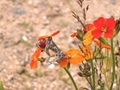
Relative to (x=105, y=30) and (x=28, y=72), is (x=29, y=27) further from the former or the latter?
(x=105, y=30)

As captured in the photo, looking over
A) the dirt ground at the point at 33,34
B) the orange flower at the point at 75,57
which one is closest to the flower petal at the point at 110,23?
the orange flower at the point at 75,57

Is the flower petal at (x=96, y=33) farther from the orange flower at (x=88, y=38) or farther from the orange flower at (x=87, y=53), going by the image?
the orange flower at (x=87, y=53)

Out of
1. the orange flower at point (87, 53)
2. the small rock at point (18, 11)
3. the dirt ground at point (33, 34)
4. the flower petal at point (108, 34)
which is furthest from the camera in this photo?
the small rock at point (18, 11)

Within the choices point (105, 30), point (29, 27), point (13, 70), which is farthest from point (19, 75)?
point (105, 30)

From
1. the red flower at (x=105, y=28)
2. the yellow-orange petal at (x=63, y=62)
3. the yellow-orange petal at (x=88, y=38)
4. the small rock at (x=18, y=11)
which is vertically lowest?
the yellow-orange petal at (x=63, y=62)

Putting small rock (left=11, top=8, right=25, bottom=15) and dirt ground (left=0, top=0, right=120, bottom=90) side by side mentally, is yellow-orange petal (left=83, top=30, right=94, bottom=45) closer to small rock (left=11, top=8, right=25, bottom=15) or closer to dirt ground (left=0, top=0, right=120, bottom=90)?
dirt ground (left=0, top=0, right=120, bottom=90)

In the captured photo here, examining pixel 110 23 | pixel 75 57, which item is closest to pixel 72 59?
pixel 75 57
